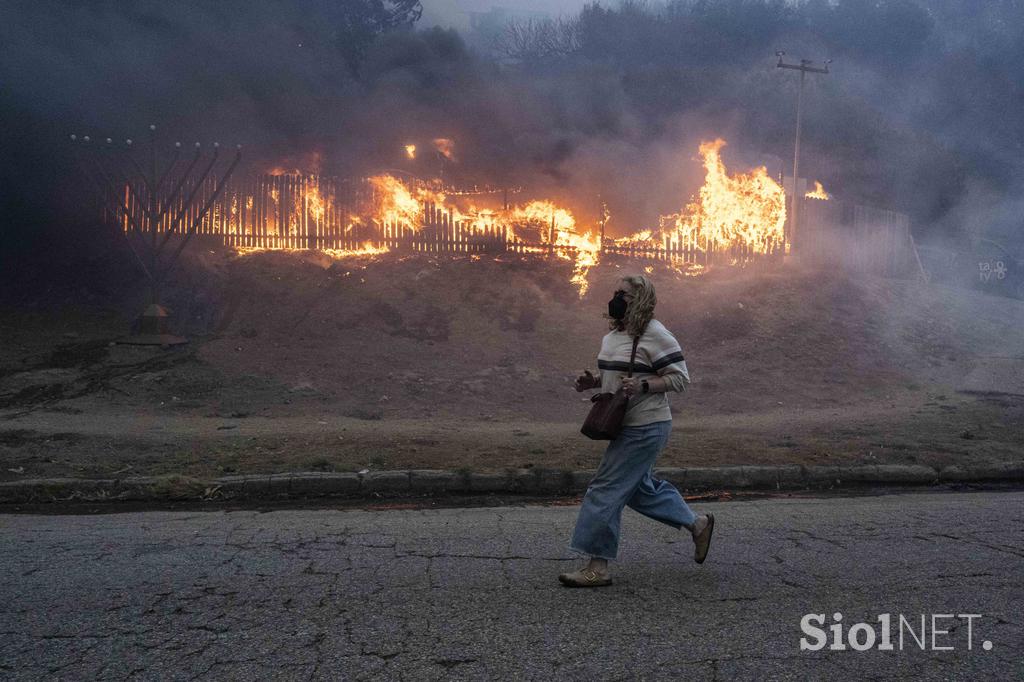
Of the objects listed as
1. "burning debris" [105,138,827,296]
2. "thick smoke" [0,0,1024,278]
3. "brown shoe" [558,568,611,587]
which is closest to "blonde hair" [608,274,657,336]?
"brown shoe" [558,568,611,587]

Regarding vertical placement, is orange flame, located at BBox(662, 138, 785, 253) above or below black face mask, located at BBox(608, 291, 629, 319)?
above

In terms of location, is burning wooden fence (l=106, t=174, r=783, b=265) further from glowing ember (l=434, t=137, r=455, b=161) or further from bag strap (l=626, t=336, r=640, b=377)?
bag strap (l=626, t=336, r=640, b=377)

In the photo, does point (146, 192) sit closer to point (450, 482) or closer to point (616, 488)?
point (450, 482)

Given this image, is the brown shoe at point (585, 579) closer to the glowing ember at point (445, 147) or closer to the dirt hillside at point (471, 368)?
the dirt hillside at point (471, 368)

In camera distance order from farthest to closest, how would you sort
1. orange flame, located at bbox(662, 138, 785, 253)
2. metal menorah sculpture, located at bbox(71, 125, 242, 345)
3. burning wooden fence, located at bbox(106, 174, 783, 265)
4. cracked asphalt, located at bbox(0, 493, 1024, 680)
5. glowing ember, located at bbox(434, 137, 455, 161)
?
1. glowing ember, located at bbox(434, 137, 455, 161)
2. orange flame, located at bbox(662, 138, 785, 253)
3. burning wooden fence, located at bbox(106, 174, 783, 265)
4. metal menorah sculpture, located at bbox(71, 125, 242, 345)
5. cracked asphalt, located at bbox(0, 493, 1024, 680)

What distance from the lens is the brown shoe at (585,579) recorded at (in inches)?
171

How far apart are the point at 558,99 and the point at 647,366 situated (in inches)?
883

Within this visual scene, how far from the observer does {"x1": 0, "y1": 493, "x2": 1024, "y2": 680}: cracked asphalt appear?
340cm

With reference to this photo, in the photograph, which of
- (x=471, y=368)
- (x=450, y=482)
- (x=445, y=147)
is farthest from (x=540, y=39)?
(x=450, y=482)

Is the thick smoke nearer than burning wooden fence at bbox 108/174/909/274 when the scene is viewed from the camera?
No

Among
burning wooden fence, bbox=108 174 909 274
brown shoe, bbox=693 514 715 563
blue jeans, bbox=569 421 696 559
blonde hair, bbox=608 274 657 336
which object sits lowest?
brown shoe, bbox=693 514 715 563

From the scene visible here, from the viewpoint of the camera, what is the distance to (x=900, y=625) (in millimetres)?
3863

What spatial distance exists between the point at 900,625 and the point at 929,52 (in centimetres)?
4590

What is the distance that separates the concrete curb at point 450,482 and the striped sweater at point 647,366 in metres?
3.09
